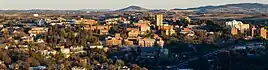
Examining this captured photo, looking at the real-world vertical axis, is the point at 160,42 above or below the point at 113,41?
below

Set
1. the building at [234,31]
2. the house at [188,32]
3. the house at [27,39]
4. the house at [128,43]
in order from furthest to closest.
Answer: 1. the building at [234,31]
2. the house at [188,32]
3. the house at [128,43]
4. the house at [27,39]

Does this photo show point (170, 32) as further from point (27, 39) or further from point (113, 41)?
point (27, 39)

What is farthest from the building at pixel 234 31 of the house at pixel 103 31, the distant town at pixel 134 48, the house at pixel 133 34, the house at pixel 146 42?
the house at pixel 103 31

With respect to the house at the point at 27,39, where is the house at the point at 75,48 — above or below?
below

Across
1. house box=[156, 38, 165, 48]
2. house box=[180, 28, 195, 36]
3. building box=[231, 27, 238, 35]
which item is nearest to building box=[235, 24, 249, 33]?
building box=[231, 27, 238, 35]

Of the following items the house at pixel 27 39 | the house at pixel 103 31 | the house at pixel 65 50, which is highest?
the house at pixel 27 39

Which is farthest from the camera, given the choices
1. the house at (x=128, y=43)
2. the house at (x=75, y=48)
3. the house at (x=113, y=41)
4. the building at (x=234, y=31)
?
the building at (x=234, y=31)

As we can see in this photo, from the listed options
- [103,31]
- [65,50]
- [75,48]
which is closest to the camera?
[65,50]

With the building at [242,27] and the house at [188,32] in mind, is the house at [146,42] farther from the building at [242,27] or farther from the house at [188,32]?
the building at [242,27]

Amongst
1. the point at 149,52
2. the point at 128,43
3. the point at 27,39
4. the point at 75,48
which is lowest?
the point at 128,43

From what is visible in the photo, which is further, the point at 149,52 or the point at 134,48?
the point at 134,48

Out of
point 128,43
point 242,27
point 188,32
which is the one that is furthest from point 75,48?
point 242,27

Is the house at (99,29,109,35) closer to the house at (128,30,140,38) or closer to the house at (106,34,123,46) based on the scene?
the house at (128,30,140,38)
